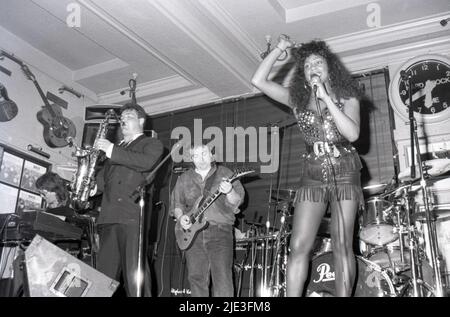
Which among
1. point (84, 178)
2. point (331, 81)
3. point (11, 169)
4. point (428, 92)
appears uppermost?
point (428, 92)

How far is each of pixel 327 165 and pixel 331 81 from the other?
651 mm

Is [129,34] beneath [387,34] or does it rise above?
beneath

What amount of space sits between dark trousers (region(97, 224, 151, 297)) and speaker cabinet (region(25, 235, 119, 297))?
187 mm

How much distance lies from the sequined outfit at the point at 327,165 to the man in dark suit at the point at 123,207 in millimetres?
1316

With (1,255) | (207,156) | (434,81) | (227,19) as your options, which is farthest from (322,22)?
(1,255)

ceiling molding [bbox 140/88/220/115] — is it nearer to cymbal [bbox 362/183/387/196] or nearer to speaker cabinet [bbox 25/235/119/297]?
cymbal [bbox 362/183/387/196]

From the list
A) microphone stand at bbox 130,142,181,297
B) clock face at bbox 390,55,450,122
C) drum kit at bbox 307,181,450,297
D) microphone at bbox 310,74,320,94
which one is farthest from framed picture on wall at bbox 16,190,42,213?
clock face at bbox 390,55,450,122

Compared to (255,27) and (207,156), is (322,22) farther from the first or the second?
(207,156)

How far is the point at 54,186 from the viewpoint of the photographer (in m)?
5.15

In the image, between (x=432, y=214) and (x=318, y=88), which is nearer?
(x=318, y=88)

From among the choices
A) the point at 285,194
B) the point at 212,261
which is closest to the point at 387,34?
the point at 285,194

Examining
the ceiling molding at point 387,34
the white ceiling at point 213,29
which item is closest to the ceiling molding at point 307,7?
the white ceiling at point 213,29

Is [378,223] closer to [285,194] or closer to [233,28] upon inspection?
[285,194]
